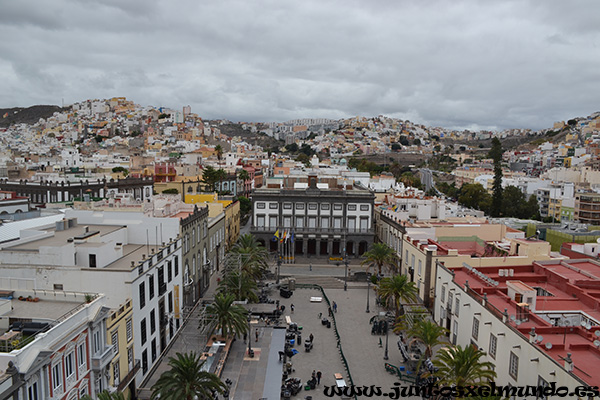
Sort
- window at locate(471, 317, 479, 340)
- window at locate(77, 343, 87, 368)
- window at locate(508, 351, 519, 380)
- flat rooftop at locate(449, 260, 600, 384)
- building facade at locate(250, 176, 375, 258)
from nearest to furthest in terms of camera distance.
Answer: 1. window at locate(77, 343, 87, 368)
2. flat rooftop at locate(449, 260, 600, 384)
3. window at locate(508, 351, 519, 380)
4. window at locate(471, 317, 479, 340)
5. building facade at locate(250, 176, 375, 258)

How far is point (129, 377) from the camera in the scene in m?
24.2

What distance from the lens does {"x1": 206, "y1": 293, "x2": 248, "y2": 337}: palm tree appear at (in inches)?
1253

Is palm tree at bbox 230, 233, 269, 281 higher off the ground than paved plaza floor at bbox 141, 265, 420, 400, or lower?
higher

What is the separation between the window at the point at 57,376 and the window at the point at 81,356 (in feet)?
4.93

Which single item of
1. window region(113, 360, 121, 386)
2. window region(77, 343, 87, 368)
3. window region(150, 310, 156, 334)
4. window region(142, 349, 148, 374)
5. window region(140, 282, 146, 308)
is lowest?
window region(142, 349, 148, 374)

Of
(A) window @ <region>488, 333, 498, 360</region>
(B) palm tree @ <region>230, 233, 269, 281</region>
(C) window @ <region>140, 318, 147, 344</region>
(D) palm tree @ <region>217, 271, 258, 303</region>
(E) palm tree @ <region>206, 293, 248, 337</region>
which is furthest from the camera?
(B) palm tree @ <region>230, 233, 269, 281</region>

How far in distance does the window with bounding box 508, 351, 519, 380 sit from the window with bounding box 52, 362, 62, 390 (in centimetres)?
2153

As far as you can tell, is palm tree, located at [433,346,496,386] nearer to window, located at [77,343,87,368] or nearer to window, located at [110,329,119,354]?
window, located at [110,329,119,354]

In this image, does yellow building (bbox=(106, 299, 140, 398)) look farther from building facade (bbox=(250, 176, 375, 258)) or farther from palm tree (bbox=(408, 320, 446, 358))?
building facade (bbox=(250, 176, 375, 258))

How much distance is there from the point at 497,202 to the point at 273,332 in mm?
62221

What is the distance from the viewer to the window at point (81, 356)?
1967 centimetres

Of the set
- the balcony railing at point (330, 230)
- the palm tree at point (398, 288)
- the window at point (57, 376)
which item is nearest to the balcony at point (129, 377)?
the window at point (57, 376)

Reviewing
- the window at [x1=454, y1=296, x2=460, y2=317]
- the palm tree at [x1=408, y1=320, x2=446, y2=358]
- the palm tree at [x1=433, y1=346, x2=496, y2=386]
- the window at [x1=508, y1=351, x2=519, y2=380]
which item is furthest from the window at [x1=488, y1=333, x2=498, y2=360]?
the window at [x1=454, y1=296, x2=460, y2=317]

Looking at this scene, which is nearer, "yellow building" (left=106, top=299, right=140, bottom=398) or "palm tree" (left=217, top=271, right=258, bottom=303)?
"yellow building" (left=106, top=299, right=140, bottom=398)
